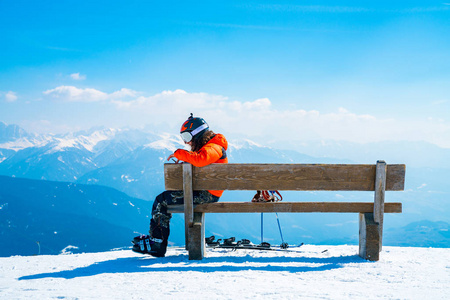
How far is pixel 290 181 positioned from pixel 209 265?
6.08 feet

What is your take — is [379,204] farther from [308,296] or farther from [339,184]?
[308,296]

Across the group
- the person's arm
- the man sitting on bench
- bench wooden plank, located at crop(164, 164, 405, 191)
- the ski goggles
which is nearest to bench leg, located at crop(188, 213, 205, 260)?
the man sitting on bench

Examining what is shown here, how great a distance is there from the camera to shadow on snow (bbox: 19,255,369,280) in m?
4.99

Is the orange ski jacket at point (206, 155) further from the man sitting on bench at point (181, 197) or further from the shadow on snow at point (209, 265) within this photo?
the shadow on snow at point (209, 265)

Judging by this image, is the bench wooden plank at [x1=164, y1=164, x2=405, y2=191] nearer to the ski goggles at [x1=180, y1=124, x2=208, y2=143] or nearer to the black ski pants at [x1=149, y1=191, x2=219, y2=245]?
the black ski pants at [x1=149, y1=191, x2=219, y2=245]

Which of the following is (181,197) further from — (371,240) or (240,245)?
(371,240)

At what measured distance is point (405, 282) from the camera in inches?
168

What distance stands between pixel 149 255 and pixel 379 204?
430cm

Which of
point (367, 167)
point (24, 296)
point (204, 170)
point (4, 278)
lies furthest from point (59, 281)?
point (367, 167)

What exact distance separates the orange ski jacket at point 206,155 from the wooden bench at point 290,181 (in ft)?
0.34

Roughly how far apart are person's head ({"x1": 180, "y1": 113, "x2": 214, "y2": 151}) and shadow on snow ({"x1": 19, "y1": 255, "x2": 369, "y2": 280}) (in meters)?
2.04

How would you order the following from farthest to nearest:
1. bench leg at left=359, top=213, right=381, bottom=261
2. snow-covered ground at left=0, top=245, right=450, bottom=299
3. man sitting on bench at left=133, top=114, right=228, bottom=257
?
man sitting on bench at left=133, top=114, right=228, bottom=257 → bench leg at left=359, top=213, right=381, bottom=261 → snow-covered ground at left=0, top=245, right=450, bottom=299

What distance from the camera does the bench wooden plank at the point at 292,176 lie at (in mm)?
5730

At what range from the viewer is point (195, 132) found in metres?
6.41
